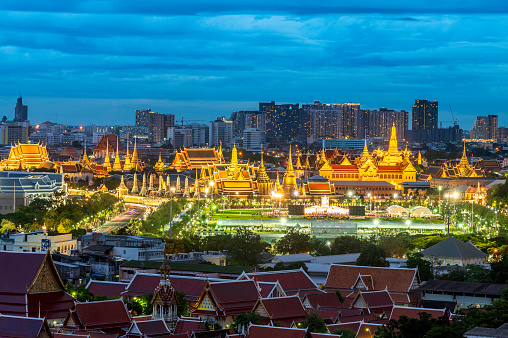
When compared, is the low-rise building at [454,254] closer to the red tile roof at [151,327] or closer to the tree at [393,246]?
the tree at [393,246]

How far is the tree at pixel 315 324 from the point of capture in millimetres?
37281

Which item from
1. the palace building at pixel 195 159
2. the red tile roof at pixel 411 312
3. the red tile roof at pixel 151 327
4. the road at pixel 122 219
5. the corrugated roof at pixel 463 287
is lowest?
the road at pixel 122 219

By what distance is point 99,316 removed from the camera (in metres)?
37.6

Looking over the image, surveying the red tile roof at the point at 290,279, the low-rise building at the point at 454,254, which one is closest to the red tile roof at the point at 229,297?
the red tile roof at the point at 290,279

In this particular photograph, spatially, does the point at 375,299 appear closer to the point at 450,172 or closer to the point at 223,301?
the point at 223,301

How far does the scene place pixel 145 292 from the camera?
145ft

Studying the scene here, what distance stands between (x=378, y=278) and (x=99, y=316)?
1395 centimetres

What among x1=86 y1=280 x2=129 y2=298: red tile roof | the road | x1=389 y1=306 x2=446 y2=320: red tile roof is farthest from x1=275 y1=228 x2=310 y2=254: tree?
x1=389 y1=306 x2=446 y2=320: red tile roof

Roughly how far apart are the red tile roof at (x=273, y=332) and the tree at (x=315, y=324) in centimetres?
188

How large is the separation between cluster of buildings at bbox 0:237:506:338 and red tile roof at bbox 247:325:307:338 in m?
0.04

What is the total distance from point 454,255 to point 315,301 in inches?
711

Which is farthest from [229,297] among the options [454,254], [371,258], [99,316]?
[454,254]

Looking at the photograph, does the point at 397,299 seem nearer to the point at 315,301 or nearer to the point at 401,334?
the point at 315,301

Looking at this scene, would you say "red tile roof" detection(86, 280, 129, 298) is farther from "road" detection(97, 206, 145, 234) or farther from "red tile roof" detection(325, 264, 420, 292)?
"road" detection(97, 206, 145, 234)
